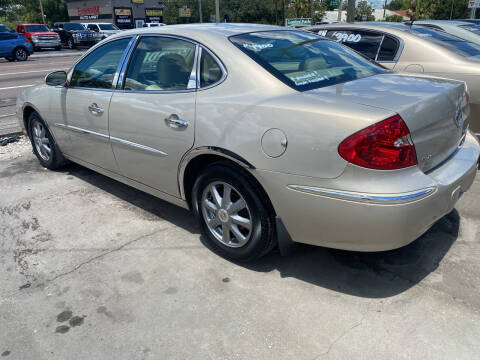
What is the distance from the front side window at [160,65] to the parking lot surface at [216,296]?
124 centimetres

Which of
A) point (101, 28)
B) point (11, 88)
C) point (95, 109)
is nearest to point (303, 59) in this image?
point (95, 109)

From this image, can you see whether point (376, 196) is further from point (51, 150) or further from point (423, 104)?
point (51, 150)

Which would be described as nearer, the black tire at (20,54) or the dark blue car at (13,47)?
the dark blue car at (13,47)

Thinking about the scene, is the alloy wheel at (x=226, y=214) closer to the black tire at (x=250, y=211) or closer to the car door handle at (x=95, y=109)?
the black tire at (x=250, y=211)

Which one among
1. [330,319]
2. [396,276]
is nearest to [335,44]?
[396,276]

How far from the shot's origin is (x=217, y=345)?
2396 millimetres

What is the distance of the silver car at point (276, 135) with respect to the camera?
2.38 metres

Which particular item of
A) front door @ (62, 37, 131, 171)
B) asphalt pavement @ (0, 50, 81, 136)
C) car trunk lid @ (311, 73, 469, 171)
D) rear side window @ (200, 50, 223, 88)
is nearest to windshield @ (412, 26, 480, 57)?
car trunk lid @ (311, 73, 469, 171)

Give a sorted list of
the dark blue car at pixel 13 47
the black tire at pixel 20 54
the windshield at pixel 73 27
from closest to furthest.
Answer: the dark blue car at pixel 13 47 → the black tire at pixel 20 54 → the windshield at pixel 73 27

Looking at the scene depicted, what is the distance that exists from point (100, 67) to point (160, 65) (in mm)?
949

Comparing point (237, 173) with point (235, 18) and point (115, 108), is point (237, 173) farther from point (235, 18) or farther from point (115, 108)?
point (235, 18)

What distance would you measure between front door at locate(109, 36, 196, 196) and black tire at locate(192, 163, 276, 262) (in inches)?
10.2

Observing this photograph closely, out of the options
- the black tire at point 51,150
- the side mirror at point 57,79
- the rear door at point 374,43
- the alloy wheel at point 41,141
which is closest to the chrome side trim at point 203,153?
the side mirror at point 57,79

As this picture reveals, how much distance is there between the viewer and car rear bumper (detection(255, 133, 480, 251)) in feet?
7.68
